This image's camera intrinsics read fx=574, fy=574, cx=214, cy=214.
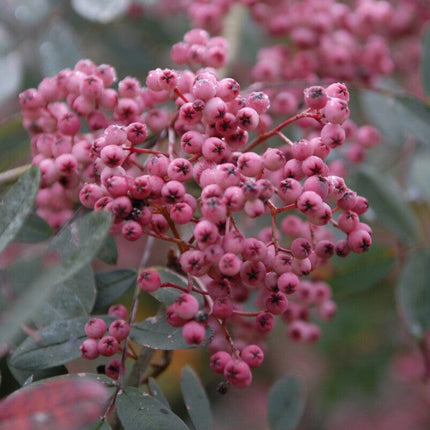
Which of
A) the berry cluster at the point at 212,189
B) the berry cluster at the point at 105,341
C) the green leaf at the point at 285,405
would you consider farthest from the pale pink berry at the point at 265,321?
the green leaf at the point at 285,405

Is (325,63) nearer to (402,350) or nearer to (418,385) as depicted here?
(402,350)

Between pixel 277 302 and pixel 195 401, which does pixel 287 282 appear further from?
pixel 195 401

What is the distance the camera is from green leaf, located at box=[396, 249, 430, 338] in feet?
4.51

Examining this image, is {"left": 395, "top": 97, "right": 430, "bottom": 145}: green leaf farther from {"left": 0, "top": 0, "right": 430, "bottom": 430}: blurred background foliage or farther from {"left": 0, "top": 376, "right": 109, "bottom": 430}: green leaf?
{"left": 0, "top": 376, "right": 109, "bottom": 430}: green leaf

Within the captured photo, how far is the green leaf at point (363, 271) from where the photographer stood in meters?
1.57

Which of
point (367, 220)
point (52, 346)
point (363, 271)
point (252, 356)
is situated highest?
point (52, 346)

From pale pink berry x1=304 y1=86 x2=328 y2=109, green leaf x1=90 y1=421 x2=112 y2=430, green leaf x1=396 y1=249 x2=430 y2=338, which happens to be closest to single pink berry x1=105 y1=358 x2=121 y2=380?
green leaf x1=90 y1=421 x2=112 y2=430

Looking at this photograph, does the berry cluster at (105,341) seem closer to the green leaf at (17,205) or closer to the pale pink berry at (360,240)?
the green leaf at (17,205)

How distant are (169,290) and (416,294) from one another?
719mm

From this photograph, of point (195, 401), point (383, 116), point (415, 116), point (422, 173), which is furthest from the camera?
point (383, 116)

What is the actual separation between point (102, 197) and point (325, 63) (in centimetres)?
106

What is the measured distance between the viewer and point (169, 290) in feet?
3.18

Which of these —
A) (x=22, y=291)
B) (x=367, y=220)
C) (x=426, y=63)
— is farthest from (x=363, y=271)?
(x=22, y=291)

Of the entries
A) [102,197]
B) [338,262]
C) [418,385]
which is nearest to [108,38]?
[338,262]
